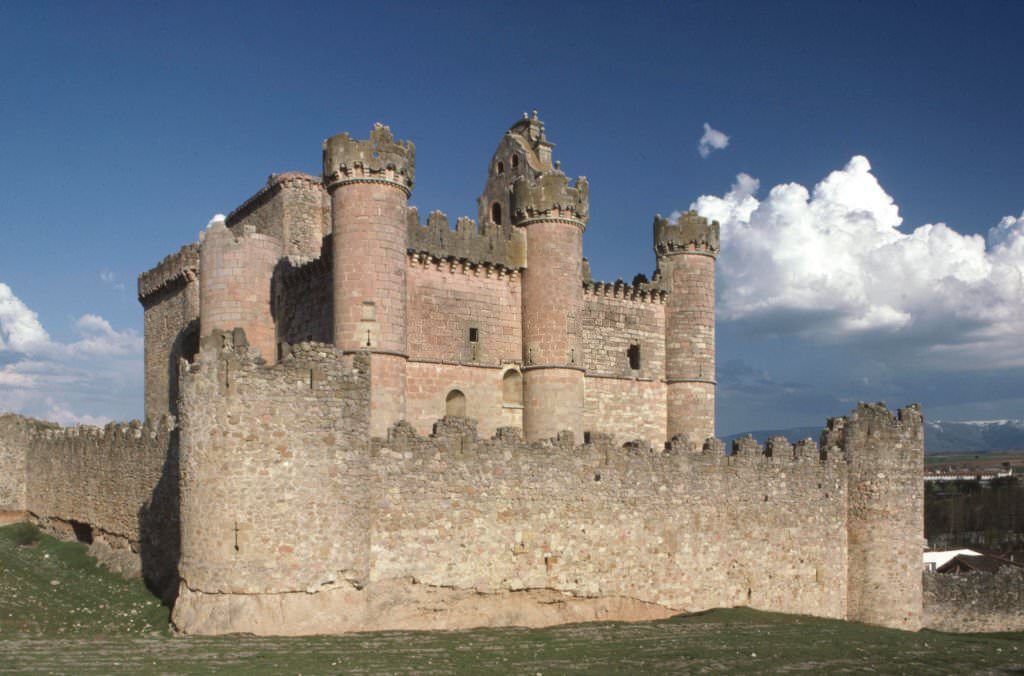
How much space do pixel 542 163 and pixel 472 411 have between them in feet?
32.2


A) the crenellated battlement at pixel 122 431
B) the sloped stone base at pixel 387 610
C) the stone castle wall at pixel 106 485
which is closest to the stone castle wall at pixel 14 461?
the stone castle wall at pixel 106 485

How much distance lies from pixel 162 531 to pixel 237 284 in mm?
8352

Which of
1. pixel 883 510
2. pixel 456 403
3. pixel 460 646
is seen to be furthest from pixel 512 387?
pixel 460 646

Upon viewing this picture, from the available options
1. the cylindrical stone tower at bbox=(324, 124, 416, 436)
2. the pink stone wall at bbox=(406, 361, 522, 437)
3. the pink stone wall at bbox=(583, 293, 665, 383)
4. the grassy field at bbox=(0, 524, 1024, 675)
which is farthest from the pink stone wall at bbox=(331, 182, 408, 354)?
the pink stone wall at bbox=(583, 293, 665, 383)

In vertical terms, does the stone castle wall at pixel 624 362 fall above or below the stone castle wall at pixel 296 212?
below

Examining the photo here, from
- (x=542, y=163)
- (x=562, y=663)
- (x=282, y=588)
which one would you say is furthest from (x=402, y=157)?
(x=562, y=663)

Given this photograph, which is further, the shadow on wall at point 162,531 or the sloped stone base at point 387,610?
the shadow on wall at point 162,531

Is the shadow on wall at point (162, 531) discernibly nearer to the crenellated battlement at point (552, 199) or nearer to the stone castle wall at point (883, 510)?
the crenellated battlement at point (552, 199)

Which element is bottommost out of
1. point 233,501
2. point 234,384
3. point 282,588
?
point 282,588

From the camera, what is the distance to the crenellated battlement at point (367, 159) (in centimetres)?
2523

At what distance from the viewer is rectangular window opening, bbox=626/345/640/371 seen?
33094 millimetres

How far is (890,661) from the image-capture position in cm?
1825

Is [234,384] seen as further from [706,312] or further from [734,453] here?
[706,312]

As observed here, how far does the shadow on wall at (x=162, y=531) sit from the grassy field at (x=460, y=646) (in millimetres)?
505
